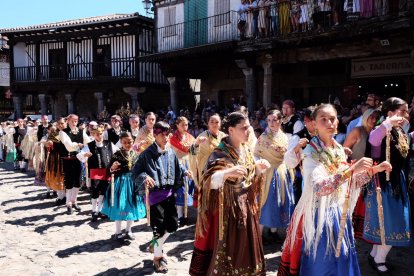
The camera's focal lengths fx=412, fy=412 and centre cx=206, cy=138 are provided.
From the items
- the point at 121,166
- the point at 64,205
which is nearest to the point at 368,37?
the point at 121,166

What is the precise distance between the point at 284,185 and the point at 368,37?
6632 mm

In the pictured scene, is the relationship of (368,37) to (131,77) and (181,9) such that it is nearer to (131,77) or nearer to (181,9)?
(181,9)

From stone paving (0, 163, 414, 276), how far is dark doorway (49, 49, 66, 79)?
1700 cm

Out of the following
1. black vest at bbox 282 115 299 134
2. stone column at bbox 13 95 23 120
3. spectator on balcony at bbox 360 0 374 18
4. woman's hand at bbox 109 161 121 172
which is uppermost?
spectator on balcony at bbox 360 0 374 18

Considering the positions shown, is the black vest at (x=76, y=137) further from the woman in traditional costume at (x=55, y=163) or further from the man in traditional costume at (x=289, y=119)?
the man in traditional costume at (x=289, y=119)

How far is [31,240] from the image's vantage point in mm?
6855

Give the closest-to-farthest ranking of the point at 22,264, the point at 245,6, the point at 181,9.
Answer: the point at 22,264, the point at 245,6, the point at 181,9

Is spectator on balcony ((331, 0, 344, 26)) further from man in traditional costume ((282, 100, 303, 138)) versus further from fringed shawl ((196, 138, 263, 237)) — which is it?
fringed shawl ((196, 138, 263, 237))

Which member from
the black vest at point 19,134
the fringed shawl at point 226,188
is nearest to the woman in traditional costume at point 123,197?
the fringed shawl at point 226,188

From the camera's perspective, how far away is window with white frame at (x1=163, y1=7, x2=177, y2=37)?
719 inches

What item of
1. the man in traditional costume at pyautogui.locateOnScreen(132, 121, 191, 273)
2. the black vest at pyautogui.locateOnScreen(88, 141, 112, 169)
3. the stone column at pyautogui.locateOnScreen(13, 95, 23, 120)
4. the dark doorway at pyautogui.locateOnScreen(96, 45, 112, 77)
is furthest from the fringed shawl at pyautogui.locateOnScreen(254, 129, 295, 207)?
the stone column at pyautogui.locateOnScreen(13, 95, 23, 120)

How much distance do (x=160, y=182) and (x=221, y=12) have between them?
12.6 m

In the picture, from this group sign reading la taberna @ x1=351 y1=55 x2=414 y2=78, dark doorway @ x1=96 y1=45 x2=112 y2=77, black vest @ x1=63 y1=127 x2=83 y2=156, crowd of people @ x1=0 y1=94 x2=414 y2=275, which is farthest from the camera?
dark doorway @ x1=96 y1=45 x2=112 y2=77

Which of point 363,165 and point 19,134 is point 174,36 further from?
point 363,165
